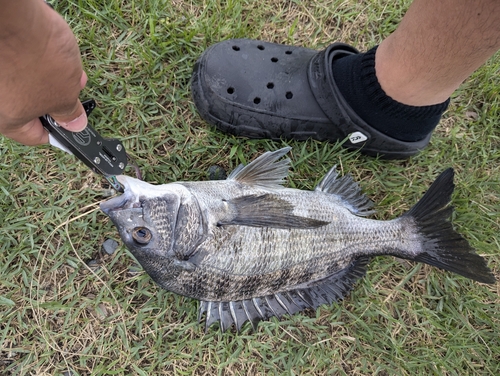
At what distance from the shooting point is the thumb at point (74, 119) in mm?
2000

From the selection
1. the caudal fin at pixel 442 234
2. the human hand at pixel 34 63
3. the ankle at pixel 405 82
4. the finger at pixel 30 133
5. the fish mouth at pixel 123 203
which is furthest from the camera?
the caudal fin at pixel 442 234

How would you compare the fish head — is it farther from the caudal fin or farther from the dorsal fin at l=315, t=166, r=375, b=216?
the caudal fin

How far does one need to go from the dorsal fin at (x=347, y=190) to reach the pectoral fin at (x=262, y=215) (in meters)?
0.51

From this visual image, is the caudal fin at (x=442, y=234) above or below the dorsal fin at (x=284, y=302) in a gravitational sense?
above

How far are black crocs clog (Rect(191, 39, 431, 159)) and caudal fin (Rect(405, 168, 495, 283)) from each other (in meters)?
0.47

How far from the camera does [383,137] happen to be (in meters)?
2.96

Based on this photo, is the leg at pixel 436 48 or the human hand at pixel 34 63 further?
the leg at pixel 436 48

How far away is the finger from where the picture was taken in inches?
75.8

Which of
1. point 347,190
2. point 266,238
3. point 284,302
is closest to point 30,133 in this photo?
point 266,238

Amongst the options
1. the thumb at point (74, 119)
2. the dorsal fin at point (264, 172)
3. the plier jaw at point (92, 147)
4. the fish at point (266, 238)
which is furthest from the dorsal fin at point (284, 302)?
the thumb at point (74, 119)

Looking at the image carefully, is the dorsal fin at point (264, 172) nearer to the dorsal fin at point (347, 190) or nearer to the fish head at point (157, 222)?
the dorsal fin at point (347, 190)

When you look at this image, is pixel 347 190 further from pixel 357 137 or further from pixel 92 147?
pixel 92 147

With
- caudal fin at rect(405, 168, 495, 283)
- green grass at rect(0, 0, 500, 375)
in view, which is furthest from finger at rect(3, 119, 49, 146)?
caudal fin at rect(405, 168, 495, 283)

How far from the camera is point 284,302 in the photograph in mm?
2836
